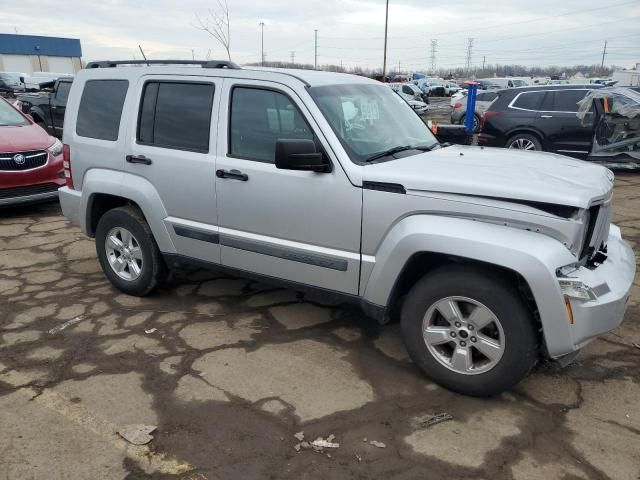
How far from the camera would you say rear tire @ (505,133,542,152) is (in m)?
10.5

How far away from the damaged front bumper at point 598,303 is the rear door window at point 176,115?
2.66 metres

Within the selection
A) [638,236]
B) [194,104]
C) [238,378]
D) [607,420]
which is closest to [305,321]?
[238,378]

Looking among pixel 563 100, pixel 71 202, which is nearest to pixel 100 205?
pixel 71 202

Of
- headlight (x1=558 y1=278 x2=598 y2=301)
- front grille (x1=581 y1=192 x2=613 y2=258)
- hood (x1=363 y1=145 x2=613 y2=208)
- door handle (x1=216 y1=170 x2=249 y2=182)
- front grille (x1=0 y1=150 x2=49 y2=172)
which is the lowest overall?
front grille (x1=0 y1=150 x2=49 y2=172)

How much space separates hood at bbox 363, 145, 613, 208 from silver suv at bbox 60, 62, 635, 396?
0.01 m

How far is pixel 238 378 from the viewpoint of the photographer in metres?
3.45

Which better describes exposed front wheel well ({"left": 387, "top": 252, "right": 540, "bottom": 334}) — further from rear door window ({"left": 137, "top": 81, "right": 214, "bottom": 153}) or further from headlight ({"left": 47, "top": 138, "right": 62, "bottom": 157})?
headlight ({"left": 47, "top": 138, "right": 62, "bottom": 157})

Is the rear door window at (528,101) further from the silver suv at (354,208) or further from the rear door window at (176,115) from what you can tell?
the rear door window at (176,115)

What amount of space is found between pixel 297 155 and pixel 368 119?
85cm

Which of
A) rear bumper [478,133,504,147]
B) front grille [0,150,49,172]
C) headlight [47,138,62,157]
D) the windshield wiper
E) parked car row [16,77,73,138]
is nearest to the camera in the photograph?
the windshield wiper

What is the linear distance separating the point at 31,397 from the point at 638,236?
6.40 metres

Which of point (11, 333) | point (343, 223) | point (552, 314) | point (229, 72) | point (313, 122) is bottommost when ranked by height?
point (11, 333)

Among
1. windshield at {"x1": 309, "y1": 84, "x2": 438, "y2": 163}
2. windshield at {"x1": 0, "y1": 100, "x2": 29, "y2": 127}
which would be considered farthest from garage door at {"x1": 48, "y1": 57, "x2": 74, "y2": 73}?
windshield at {"x1": 309, "y1": 84, "x2": 438, "y2": 163}

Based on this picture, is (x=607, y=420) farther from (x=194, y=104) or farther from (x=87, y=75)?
(x=87, y=75)
